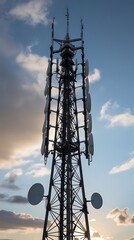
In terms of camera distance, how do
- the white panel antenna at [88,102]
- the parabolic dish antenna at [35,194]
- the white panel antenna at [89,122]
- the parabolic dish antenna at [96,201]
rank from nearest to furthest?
the parabolic dish antenna at [35,194]
the parabolic dish antenna at [96,201]
the white panel antenna at [89,122]
the white panel antenna at [88,102]

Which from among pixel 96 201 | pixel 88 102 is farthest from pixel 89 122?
pixel 96 201

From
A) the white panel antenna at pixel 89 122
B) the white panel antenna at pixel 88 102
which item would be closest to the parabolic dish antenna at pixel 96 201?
the white panel antenna at pixel 89 122

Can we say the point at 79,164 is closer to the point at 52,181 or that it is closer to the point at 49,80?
the point at 52,181

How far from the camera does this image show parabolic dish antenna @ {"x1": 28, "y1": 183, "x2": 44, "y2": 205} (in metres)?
31.6

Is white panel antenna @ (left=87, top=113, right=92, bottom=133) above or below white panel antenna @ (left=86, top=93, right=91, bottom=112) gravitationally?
below

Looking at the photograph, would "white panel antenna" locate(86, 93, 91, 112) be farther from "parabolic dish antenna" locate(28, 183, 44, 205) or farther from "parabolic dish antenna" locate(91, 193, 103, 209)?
"parabolic dish antenna" locate(28, 183, 44, 205)

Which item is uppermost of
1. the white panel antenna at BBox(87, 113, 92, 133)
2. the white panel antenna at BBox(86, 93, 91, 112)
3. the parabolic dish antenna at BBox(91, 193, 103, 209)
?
the white panel antenna at BBox(86, 93, 91, 112)

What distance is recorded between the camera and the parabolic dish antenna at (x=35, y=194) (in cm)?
3161

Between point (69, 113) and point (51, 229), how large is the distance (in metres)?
11.6

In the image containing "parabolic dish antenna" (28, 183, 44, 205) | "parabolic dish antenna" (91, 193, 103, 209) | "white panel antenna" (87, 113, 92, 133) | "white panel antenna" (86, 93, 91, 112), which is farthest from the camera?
"white panel antenna" (86, 93, 91, 112)

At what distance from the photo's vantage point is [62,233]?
31.8 m

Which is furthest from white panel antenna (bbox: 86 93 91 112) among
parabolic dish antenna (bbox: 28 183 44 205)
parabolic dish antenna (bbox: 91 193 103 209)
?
parabolic dish antenna (bbox: 28 183 44 205)

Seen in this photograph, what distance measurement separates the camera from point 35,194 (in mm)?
31875

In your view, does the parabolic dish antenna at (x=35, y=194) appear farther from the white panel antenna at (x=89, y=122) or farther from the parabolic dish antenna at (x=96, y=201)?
the white panel antenna at (x=89, y=122)
